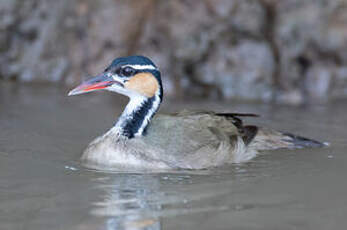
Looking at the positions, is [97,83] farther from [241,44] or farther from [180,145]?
[241,44]

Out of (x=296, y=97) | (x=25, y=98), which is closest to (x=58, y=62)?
(x=25, y=98)

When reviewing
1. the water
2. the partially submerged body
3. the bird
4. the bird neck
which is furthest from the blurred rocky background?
the bird neck

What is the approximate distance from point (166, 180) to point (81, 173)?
2.41 feet

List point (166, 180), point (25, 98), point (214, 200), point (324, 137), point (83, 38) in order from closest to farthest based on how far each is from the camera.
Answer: point (214, 200), point (166, 180), point (324, 137), point (25, 98), point (83, 38)

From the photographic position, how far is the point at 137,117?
6.04 m

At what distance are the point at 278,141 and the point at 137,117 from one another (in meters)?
1.64

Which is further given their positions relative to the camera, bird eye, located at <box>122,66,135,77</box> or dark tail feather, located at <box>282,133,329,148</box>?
dark tail feather, located at <box>282,133,329,148</box>

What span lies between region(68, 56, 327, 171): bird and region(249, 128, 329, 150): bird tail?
241 millimetres

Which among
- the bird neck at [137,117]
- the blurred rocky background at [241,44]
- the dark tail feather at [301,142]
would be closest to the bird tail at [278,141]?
the dark tail feather at [301,142]

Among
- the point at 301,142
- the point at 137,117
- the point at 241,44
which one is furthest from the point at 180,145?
the point at 241,44

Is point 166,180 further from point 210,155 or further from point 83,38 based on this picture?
point 83,38

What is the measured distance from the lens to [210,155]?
19.4 ft

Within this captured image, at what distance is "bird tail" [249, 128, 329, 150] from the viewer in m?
6.64

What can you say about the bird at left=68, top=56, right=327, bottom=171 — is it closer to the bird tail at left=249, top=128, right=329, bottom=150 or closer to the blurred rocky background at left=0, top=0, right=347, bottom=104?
the bird tail at left=249, top=128, right=329, bottom=150
